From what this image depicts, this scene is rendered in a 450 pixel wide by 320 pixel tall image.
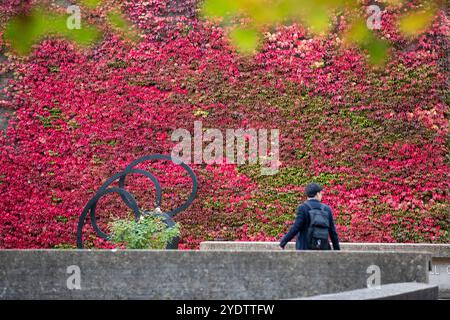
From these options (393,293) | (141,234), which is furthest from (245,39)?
(393,293)

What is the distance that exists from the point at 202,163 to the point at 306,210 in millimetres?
5667

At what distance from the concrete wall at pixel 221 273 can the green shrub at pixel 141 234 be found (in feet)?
4.76

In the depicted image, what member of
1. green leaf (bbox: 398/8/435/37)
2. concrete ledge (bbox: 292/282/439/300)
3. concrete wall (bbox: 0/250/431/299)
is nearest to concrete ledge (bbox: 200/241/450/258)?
green leaf (bbox: 398/8/435/37)

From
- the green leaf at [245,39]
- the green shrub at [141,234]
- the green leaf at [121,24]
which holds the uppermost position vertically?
the green leaf at [121,24]

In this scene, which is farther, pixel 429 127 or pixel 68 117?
pixel 68 117

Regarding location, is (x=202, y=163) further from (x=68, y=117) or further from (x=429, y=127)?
(x=429, y=127)

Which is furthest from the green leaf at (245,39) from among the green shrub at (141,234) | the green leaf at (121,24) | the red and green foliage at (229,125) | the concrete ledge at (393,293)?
the concrete ledge at (393,293)

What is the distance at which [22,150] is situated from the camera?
12.9 metres

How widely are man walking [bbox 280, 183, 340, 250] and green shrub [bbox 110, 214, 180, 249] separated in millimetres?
1371

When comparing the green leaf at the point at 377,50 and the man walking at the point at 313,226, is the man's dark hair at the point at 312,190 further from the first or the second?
the green leaf at the point at 377,50

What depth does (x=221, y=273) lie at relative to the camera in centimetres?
586

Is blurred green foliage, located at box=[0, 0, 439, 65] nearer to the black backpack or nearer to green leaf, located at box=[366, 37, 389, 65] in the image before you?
green leaf, located at box=[366, 37, 389, 65]

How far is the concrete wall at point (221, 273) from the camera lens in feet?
19.1
